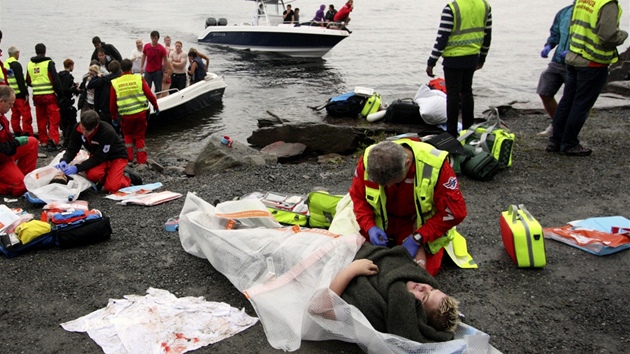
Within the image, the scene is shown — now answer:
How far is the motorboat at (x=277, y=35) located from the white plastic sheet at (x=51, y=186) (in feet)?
47.3

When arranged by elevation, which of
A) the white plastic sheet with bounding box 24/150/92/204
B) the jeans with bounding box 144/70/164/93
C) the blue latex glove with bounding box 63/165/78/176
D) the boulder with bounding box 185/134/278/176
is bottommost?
the boulder with bounding box 185/134/278/176

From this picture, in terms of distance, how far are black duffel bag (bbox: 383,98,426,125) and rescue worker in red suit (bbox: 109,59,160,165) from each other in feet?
12.5

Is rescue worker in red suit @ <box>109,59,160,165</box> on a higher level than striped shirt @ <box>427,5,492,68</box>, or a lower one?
lower

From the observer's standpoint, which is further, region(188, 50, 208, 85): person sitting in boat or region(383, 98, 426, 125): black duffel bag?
region(188, 50, 208, 85): person sitting in boat

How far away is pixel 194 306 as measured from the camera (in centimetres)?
346

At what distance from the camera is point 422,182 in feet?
11.7

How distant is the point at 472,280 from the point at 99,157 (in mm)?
4272

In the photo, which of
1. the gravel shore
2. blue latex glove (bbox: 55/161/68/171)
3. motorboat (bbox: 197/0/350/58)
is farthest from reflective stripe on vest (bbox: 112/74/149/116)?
motorboat (bbox: 197/0/350/58)

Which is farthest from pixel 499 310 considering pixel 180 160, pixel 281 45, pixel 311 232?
pixel 281 45

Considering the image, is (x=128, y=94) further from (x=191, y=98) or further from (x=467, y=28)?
(x=467, y=28)

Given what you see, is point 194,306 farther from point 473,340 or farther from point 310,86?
point 310,86

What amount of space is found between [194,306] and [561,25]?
613cm

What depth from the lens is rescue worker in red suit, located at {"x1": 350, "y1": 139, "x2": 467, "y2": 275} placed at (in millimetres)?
3397

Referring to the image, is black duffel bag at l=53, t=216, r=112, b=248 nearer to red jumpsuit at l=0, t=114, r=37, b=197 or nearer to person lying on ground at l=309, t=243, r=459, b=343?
red jumpsuit at l=0, t=114, r=37, b=197
